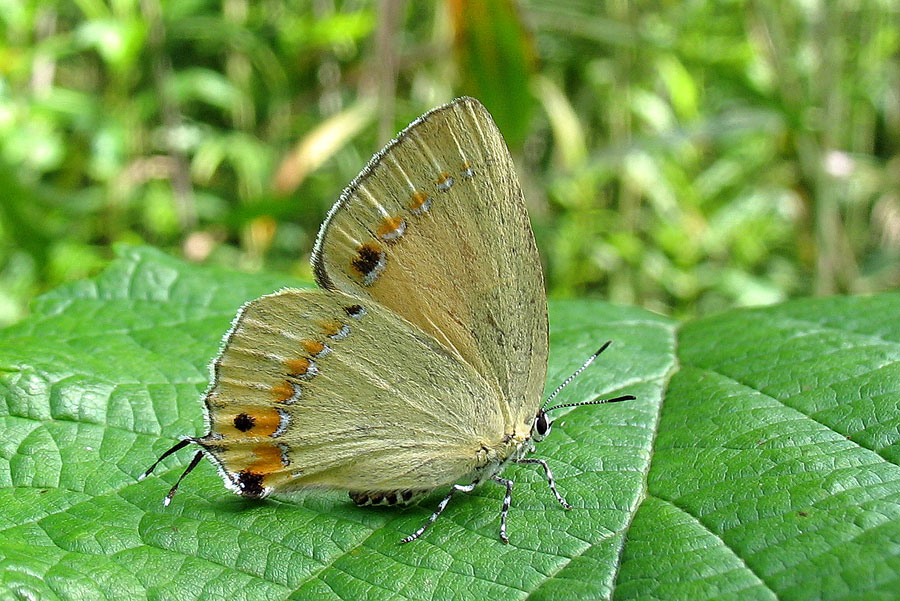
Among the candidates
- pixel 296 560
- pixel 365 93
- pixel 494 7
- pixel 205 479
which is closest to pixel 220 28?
pixel 365 93

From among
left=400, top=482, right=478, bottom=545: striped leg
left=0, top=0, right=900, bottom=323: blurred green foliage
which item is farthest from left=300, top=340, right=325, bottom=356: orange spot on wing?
left=0, top=0, right=900, bottom=323: blurred green foliage

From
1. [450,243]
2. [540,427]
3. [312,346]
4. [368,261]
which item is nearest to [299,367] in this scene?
[312,346]

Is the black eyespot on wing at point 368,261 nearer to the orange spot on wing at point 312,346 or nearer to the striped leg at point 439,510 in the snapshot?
the orange spot on wing at point 312,346

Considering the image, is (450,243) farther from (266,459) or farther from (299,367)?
(266,459)

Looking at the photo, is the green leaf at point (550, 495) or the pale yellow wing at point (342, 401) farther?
the pale yellow wing at point (342, 401)

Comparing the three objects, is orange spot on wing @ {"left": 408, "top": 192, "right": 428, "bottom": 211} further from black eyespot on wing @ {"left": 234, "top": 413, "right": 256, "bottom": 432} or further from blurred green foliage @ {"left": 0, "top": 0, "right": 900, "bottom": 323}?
blurred green foliage @ {"left": 0, "top": 0, "right": 900, "bottom": 323}

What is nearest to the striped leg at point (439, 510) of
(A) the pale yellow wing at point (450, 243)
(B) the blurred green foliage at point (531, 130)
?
(A) the pale yellow wing at point (450, 243)
